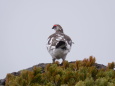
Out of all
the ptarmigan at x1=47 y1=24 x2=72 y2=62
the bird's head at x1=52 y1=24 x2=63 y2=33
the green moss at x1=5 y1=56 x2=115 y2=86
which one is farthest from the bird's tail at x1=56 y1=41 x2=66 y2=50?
the green moss at x1=5 y1=56 x2=115 y2=86

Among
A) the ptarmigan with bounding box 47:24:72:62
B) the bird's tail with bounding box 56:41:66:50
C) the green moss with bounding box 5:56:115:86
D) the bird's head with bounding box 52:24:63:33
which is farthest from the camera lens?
the bird's head with bounding box 52:24:63:33

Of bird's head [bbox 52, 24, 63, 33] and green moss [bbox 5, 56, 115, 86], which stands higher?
bird's head [bbox 52, 24, 63, 33]

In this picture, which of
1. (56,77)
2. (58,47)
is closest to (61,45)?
(58,47)

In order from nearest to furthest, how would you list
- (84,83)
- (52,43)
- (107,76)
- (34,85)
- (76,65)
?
1. (84,83)
2. (34,85)
3. (107,76)
4. (76,65)
5. (52,43)

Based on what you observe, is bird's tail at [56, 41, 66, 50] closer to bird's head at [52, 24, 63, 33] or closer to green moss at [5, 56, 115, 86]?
bird's head at [52, 24, 63, 33]

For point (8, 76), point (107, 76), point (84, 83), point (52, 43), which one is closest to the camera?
point (84, 83)

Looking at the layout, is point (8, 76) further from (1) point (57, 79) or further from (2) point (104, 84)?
(2) point (104, 84)

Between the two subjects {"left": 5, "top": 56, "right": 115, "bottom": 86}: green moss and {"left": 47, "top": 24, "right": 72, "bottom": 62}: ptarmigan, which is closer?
{"left": 5, "top": 56, "right": 115, "bottom": 86}: green moss

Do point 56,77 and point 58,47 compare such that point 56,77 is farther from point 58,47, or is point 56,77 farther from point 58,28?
point 58,28

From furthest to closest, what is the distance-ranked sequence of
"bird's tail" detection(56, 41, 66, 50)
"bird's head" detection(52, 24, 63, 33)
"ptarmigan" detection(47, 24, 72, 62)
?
1. "bird's head" detection(52, 24, 63, 33)
2. "ptarmigan" detection(47, 24, 72, 62)
3. "bird's tail" detection(56, 41, 66, 50)

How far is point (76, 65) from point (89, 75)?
81 centimetres

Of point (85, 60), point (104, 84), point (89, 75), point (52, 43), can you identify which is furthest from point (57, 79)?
point (52, 43)

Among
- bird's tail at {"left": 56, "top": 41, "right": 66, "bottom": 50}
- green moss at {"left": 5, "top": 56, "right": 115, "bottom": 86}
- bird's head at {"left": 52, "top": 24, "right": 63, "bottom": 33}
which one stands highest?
bird's head at {"left": 52, "top": 24, "right": 63, "bottom": 33}

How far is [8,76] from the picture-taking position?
4969mm
